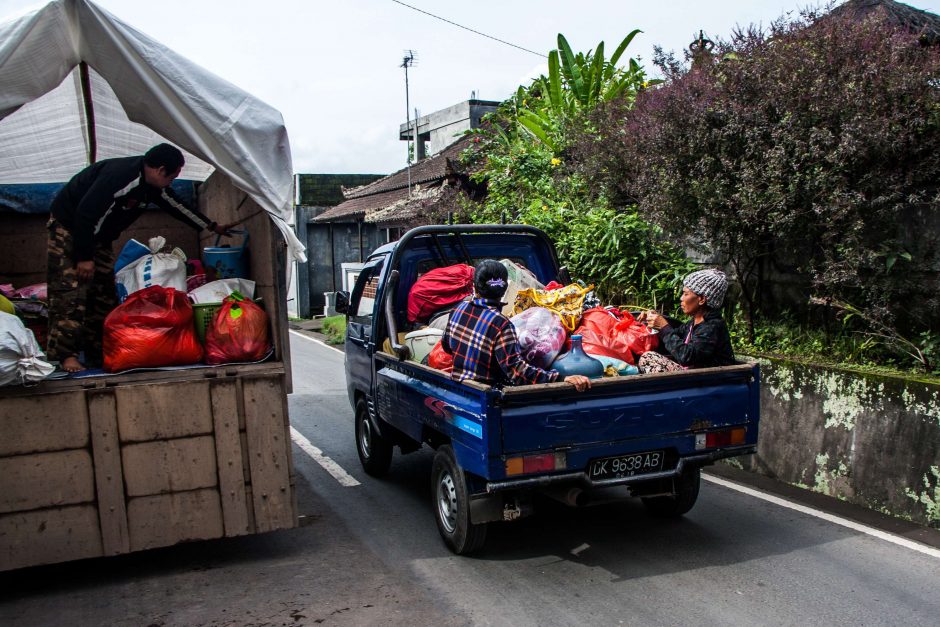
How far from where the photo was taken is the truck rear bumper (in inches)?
164

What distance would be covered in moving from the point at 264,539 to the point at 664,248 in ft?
18.1

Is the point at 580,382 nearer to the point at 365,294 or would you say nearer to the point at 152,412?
the point at 152,412

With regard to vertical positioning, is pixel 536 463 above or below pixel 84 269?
below

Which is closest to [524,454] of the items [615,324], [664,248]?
[615,324]

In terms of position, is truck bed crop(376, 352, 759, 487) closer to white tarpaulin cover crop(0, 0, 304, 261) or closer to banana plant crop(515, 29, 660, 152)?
white tarpaulin cover crop(0, 0, 304, 261)

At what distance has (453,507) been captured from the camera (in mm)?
4789

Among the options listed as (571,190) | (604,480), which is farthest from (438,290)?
(571,190)

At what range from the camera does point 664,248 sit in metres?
8.54

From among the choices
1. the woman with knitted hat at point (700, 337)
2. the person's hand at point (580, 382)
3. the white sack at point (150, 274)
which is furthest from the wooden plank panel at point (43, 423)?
the woman with knitted hat at point (700, 337)

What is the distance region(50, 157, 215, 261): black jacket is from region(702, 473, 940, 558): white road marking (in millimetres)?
5246

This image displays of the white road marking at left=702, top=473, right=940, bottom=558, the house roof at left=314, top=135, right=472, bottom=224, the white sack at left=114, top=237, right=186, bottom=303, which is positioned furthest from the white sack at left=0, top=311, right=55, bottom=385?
the house roof at left=314, top=135, right=472, bottom=224

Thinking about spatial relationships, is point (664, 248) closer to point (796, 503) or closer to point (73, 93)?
point (796, 503)

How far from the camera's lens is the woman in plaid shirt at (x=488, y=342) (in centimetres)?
457

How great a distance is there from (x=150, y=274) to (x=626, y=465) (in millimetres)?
3664
